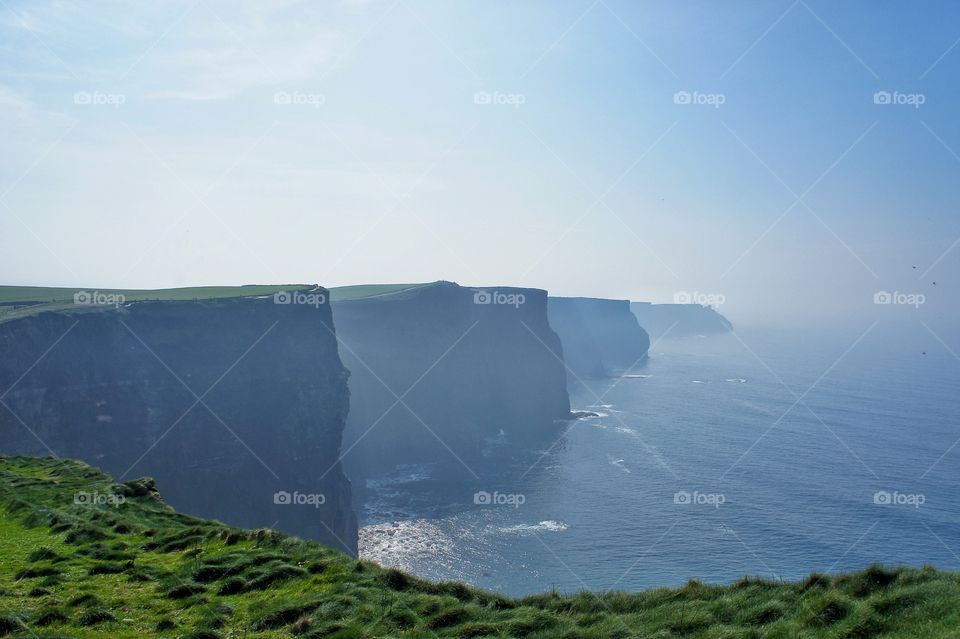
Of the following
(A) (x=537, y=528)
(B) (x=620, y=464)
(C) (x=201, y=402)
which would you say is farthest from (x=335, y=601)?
(B) (x=620, y=464)

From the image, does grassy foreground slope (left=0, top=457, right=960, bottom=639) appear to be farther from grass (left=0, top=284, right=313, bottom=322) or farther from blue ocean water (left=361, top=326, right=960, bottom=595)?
grass (left=0, top=284, right=313, bottom=322)

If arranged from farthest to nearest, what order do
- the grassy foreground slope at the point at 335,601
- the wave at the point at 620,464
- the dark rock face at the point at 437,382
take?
the dark rock face at the point at 437,382 → the wave at the point at 620,464 → the grassy foreground slope at the point at 335,601

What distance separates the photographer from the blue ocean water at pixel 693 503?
179ft

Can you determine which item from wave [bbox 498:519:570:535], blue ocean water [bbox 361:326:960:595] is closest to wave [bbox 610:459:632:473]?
blue ocean water [bbox 361:326:960:595]

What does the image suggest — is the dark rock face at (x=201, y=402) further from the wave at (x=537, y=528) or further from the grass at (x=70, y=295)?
the wave at (x=537, y=528)

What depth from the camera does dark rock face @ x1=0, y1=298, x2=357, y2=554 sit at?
49406mm

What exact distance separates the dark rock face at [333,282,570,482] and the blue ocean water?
6.93m

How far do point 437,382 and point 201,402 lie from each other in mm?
51263

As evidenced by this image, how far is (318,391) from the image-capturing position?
65750 millimetres

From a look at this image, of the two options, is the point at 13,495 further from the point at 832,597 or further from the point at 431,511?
the point at 431,511

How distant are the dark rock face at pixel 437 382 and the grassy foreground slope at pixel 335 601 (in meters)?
72.6

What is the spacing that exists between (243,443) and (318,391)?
10036 mm

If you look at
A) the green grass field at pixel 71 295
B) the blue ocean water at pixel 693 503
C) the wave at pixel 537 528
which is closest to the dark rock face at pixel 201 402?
the green grass field at pixel 71 295

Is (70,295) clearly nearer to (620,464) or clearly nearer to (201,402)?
(201,402)
